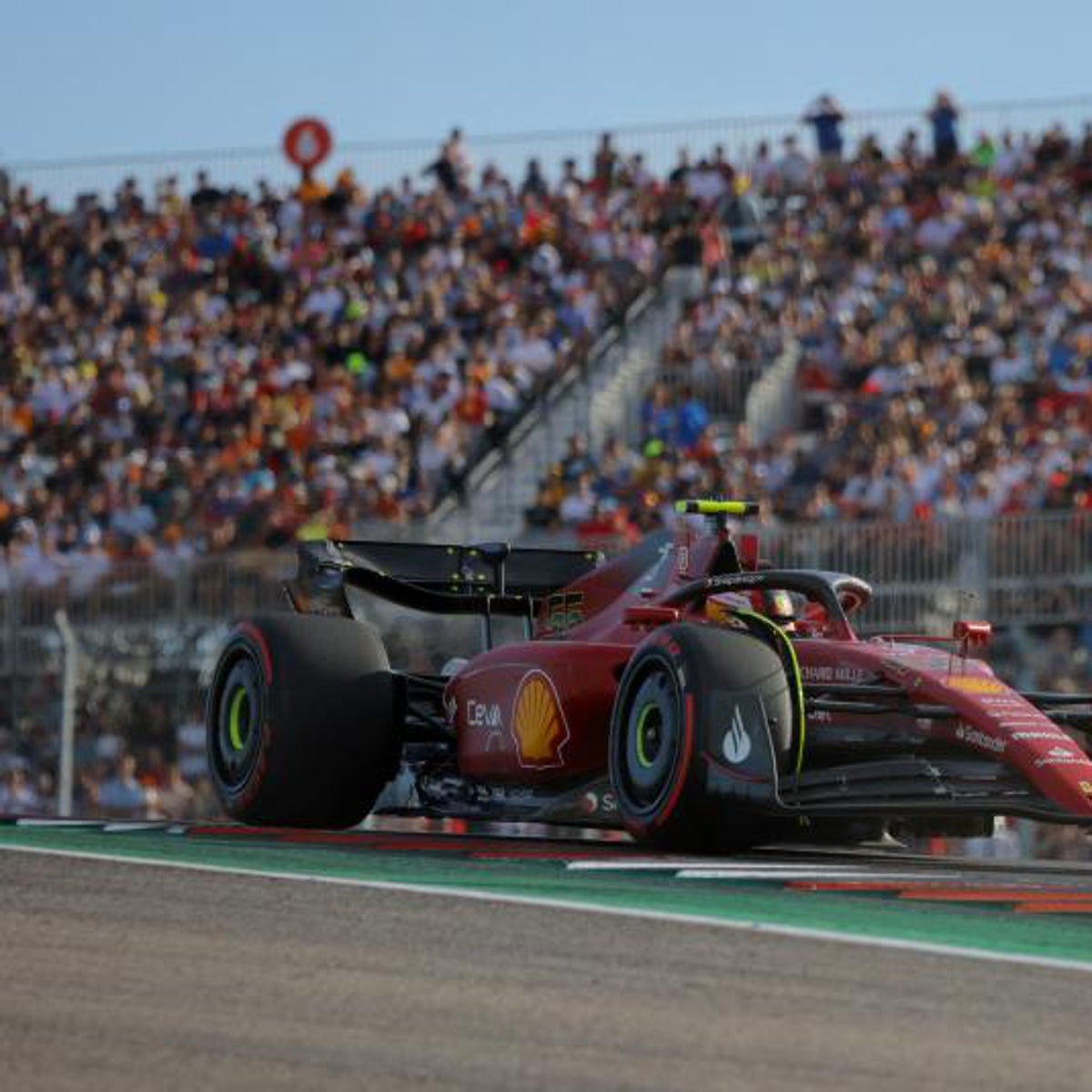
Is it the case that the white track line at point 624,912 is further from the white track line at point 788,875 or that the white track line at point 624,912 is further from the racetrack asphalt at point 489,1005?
the white track line at point 788,875

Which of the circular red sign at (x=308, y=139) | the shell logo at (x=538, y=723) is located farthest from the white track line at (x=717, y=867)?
the circular red sign at (x=308, y=139)

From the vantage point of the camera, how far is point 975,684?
446 inches

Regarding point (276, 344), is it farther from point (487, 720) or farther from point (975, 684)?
point (975, 684)

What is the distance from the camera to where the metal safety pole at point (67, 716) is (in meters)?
19.0

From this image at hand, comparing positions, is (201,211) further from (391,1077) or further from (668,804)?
(391,1077)

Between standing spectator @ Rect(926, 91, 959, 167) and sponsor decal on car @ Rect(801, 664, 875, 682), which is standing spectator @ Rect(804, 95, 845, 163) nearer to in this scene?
standing spectator @ Rect(926, 91, 959, 167)

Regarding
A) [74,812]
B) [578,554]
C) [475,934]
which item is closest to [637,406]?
[74,812]

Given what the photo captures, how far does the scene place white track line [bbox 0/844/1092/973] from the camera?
7855mm

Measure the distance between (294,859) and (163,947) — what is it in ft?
9.34

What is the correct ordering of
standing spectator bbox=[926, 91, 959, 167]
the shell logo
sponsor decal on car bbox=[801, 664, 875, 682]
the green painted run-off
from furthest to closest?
standing spectator bbox=[926, 91, 959, 167] < the shell logo < sponsor decal on car bbox=[801, 664, 875, 682] < the green painted run-off

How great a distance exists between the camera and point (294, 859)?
35.2ft

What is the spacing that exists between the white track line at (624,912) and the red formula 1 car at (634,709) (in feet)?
6.22

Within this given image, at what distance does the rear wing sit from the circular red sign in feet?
70.5

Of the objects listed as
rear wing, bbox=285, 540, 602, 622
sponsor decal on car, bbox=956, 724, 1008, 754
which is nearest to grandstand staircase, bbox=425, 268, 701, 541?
rear wing, bbox=285, 540, 602, 622
